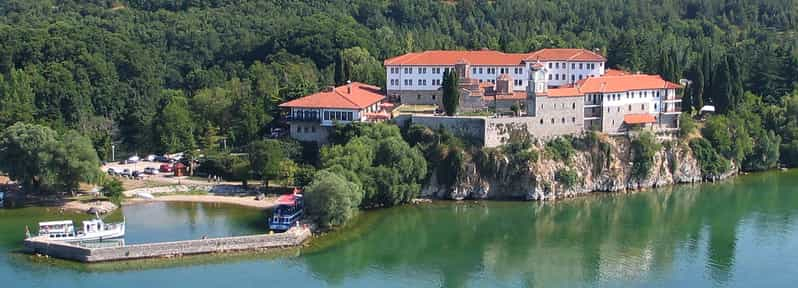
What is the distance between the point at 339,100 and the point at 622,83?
14.9 m

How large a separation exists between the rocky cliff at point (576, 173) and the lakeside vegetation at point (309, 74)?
0.43 meters

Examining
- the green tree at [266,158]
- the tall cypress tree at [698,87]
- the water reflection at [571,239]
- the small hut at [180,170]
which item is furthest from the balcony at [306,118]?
the tall cypress tree at [698,87]

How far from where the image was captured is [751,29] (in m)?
92.2

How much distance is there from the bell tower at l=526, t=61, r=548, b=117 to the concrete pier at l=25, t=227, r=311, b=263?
16.4 metres

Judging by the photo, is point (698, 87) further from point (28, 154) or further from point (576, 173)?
point (28, 154)

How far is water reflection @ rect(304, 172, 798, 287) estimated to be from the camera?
3841 centimetres

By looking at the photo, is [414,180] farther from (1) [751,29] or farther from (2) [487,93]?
(1) [751,29]

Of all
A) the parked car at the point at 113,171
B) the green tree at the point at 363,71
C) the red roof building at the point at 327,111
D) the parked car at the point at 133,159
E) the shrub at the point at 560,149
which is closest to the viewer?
the shrub at the point at 560,149

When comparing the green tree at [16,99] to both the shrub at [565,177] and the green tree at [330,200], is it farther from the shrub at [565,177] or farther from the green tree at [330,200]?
the shrub at [565,177]

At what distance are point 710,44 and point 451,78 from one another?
128 feet

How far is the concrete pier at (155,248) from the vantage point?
38.5 m

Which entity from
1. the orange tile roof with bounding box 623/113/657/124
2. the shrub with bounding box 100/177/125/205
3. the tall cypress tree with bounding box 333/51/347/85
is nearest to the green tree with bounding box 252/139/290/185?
the shrub with bounding box 100/177/125/205

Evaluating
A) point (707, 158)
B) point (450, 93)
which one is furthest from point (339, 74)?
point (707, 158)

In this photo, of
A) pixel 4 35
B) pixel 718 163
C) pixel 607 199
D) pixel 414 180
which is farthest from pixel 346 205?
pixel 4 35
